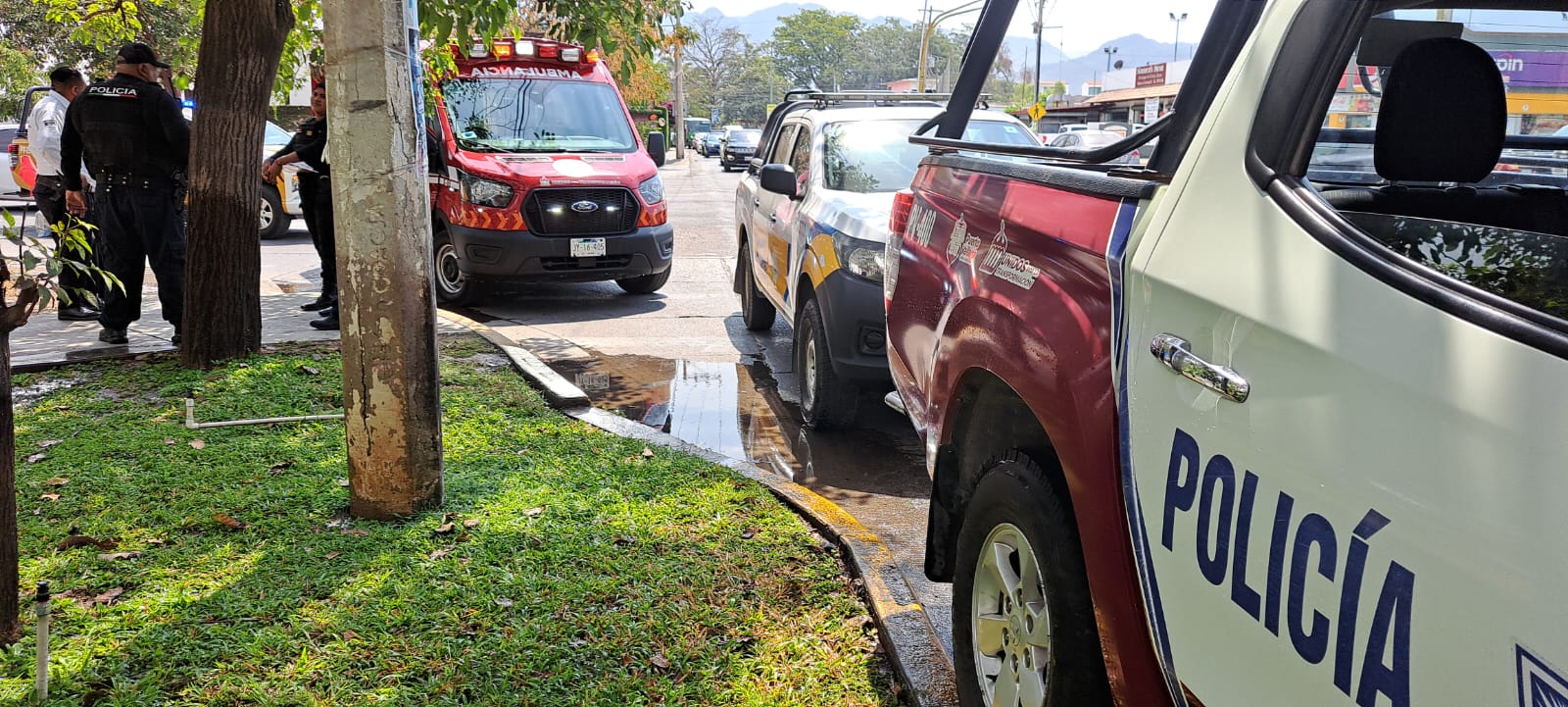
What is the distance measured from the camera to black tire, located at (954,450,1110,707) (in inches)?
85.1

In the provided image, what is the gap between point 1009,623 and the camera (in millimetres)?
2533

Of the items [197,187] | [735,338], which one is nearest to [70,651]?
[197,187]

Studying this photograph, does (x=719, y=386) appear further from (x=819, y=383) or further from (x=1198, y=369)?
(x=1198, y=369)

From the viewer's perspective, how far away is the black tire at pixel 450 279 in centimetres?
999

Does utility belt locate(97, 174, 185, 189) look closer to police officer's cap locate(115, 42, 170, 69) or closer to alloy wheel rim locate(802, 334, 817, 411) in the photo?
police officer's cap locate(115, 42, 170, 69)

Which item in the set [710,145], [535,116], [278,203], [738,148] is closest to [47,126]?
[535,116]

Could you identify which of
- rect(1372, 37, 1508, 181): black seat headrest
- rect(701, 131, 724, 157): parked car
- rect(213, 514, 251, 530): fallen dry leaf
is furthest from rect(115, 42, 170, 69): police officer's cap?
rect(701, 131, 724, 157): parked car

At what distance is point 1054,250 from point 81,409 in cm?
542

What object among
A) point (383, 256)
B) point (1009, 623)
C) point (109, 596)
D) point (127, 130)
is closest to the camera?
point (1009, 623)

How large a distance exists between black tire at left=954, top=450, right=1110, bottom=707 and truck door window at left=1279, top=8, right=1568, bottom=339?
2.62 ft

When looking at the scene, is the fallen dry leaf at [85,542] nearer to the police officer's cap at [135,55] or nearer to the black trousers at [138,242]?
the black trousers at [138,242]

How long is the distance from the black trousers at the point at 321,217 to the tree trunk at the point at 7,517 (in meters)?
5.81

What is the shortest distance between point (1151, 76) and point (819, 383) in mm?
2978

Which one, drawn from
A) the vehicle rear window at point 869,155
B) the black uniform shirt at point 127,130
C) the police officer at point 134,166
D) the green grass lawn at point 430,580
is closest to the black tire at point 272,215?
the police officer at point 134,166
